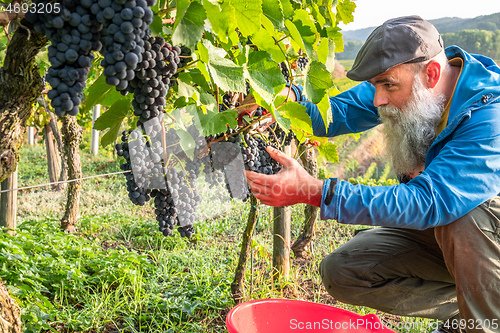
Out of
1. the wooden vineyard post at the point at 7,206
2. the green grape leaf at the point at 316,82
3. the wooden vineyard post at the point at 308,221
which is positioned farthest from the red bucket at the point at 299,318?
the wooden vineyard post at the point at 7,206

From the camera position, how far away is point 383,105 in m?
2.05

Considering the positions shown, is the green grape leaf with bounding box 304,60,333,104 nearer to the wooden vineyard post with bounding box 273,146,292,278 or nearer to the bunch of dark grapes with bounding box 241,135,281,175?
the bunch of dark grapes with bounding box 241,135,281,175

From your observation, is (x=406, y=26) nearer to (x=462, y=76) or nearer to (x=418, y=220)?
(x=462, y=76)

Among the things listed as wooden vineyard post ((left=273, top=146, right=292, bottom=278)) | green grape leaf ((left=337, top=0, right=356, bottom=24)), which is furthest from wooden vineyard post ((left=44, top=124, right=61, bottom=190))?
green grape leaf ((left=337, top=0, right=356, bottom=24))

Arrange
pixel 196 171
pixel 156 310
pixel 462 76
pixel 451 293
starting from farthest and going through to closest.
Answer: pixel 156 310 < pixel 451 293 < pixel 462 76 < pixel 196 171

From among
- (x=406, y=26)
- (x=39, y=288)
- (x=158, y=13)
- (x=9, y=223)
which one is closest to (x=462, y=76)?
(x=406, y=26)

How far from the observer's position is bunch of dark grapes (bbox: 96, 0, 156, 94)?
0.88m

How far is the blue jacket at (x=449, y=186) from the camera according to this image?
149 centimetres

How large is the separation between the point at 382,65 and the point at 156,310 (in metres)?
1.99

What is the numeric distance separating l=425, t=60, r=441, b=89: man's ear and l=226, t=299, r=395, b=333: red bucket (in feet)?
3.86

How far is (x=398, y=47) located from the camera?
1.85 meters

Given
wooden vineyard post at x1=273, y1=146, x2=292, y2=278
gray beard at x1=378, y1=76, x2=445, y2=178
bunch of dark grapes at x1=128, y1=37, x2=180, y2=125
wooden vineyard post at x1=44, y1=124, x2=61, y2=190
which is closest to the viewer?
bunch of dark grapes at x1=128, y1=37, x2=180, y2=125

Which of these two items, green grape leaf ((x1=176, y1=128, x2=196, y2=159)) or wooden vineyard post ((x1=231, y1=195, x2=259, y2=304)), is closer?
green grape leaf ((x1=176, y1=128, x2=196, y2=159))

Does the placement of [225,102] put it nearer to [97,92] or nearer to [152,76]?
[97,92]
